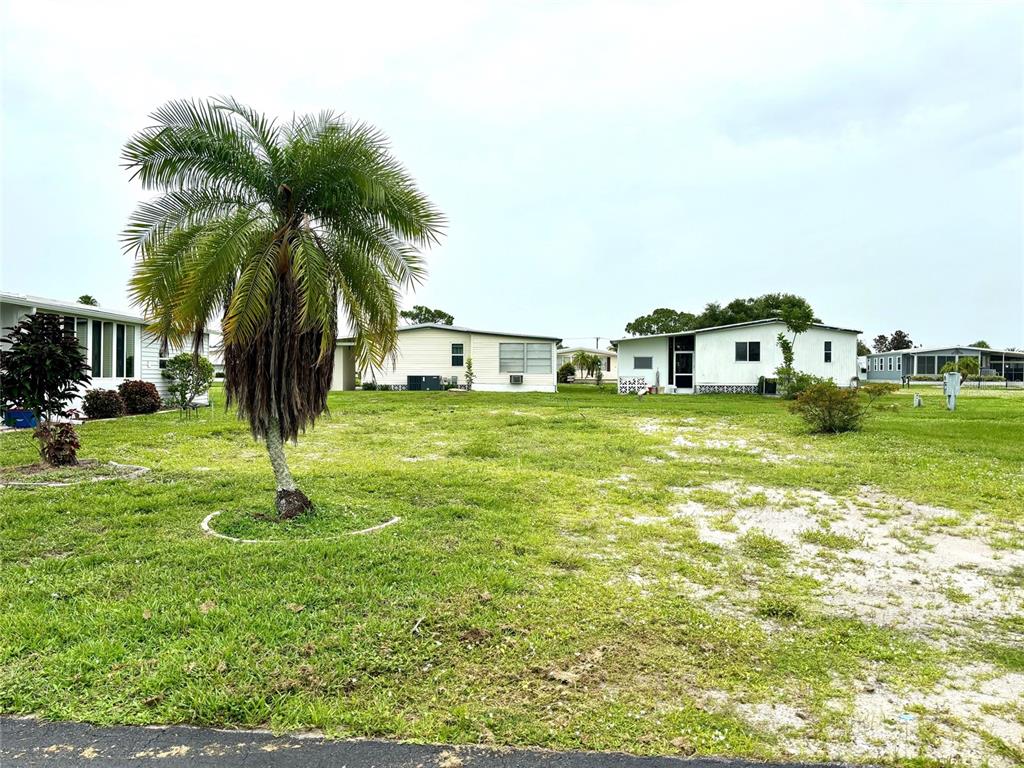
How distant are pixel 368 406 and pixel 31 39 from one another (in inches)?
535

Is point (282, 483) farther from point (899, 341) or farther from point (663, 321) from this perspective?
point (899, 341)

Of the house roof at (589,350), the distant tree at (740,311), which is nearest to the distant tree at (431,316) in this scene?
the house roof at (589,350)

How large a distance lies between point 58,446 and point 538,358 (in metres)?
22.3

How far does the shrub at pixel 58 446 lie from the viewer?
846 cm

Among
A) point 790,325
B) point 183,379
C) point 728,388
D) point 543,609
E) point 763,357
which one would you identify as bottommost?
point 543,609

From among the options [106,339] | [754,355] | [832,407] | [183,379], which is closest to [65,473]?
[183,379]

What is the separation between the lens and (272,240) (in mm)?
5668

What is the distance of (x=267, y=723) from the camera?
2.56 meters

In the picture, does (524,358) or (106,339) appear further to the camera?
(524,358)

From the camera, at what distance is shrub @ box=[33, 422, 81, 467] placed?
8461 millimetres

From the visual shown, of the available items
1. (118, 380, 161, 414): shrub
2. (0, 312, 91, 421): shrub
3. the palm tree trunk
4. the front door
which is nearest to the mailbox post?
the front door

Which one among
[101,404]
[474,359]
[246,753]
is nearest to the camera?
[246,753]

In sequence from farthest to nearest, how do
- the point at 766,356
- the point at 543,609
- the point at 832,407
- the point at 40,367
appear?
the point at 766,356 → the point at 832,407 → the point at 40,367 → the point at 543,609

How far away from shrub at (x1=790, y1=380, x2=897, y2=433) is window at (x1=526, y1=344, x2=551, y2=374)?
16419mm
